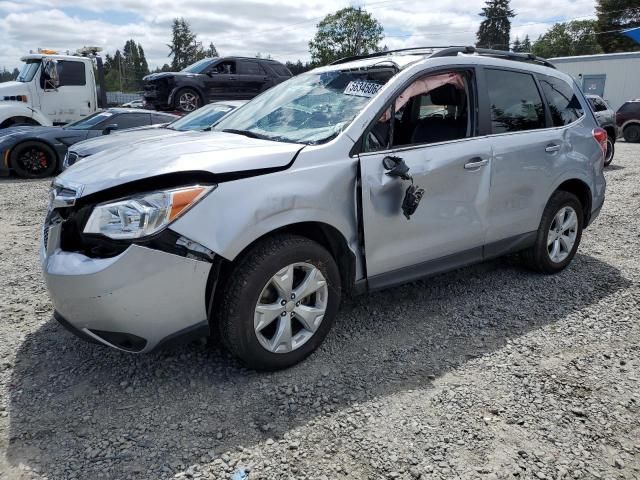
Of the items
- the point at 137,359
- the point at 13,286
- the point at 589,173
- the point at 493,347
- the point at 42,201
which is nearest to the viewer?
the point at 137,359

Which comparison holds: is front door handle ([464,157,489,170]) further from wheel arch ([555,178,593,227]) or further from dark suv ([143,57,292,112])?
dark suv ([143,57,292,112])

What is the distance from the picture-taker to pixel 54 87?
13.4m

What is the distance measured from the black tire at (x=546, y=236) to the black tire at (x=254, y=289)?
7.35 feet

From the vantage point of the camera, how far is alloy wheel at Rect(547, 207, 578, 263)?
446 cm

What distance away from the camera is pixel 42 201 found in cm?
767

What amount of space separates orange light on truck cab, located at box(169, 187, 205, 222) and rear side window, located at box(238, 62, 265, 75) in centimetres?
1325

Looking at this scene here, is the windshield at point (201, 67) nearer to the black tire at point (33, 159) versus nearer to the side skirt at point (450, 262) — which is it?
the black tire at point (33, 159)

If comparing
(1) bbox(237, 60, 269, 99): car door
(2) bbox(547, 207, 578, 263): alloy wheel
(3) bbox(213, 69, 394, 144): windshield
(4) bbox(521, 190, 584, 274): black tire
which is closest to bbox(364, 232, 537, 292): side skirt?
(4) bbox(521, 190, 584, 274): black tire

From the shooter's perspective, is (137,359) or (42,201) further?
(42,201)

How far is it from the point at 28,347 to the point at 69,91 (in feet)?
40.2

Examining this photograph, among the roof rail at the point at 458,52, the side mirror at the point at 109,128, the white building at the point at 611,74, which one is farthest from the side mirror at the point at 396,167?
the white building at the point at 611,74

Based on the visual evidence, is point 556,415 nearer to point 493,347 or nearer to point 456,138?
point 493,347

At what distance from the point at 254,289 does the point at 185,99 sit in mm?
12697

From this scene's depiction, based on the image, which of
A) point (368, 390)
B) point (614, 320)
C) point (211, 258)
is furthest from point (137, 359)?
point (614, 320)
